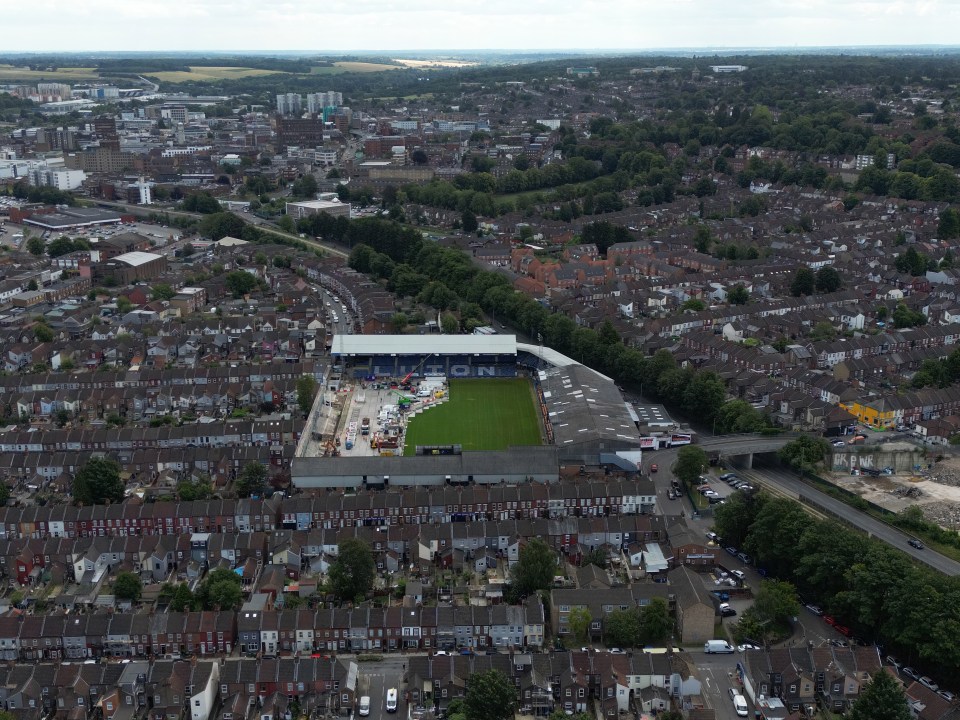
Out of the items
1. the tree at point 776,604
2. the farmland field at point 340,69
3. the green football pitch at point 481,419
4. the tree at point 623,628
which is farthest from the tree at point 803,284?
the farmland field at point 340,69

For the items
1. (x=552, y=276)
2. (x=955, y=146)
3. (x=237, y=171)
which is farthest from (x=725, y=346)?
(x=237, y=171)

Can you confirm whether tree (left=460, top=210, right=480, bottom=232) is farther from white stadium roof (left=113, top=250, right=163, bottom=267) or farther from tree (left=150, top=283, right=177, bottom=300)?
tree (left=150, top=283, right=177, bottom=300)

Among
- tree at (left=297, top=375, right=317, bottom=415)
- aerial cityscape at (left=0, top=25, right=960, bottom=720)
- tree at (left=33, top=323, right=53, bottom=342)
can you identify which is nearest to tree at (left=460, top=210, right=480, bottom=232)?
aerial cityscape at (left=0, top=25, right=960, bottom=720)

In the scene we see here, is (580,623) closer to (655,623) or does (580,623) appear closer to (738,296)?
(655,623)

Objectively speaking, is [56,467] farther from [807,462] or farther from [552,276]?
[552,276]

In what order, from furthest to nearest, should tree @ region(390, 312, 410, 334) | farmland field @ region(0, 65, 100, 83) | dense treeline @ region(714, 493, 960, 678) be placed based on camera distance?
farmland field @ region(0, 65, 100, 83) < tree @ region(390, 312, 410, 334) < dense treeline @ region(714, 493, 960, 678)

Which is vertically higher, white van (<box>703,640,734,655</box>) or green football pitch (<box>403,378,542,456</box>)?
white van (<box>703,640,734,655</box>)
